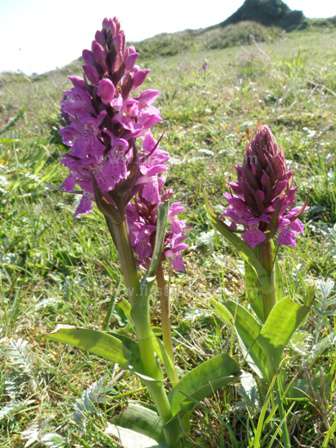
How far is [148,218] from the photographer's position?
5.33 ft

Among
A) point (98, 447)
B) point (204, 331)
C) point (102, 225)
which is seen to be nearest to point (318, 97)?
point (102, 225)

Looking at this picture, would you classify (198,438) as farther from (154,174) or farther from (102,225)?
(102,225)

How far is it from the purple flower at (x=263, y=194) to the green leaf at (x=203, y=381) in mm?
397

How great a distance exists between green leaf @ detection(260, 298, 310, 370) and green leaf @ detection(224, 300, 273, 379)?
0.05 m

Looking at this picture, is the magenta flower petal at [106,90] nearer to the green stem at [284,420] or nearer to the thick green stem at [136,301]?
the thick green stem at [136,301]

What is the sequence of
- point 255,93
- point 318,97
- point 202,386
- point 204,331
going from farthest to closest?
point 255,93 < point 318,97 < point 204,331 < point 202,386

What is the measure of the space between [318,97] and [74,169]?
495cm

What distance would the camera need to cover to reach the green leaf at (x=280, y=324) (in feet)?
4.67

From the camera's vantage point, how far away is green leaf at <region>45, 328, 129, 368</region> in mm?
1409

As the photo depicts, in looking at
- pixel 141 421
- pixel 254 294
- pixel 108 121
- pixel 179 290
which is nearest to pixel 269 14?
pixel 179 290

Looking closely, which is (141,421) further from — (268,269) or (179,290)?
(179,290)

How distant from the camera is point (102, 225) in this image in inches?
135

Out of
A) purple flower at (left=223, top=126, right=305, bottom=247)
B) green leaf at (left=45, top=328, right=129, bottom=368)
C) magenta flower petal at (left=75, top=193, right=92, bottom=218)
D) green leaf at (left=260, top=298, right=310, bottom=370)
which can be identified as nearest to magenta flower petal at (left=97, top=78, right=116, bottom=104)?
magenta flower petal at (left=75, top=193, right=92, bottom=218)

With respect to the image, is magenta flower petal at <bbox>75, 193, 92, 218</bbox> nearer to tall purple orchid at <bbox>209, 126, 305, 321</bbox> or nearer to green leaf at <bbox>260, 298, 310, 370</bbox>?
tall purple orchid at <bbox>209, 126, 305, 321</bbox>
